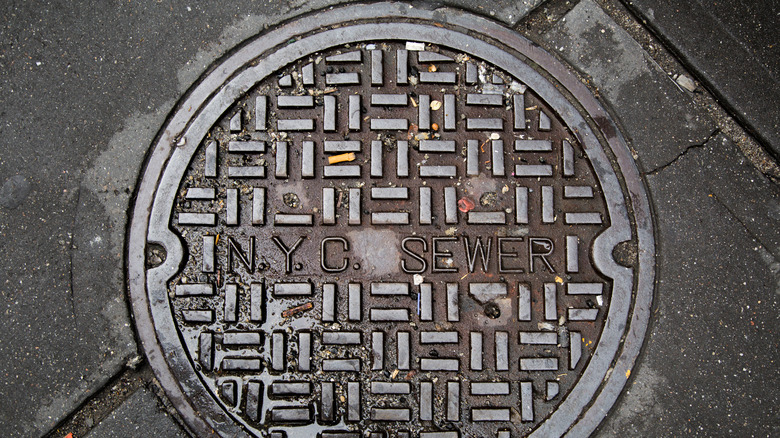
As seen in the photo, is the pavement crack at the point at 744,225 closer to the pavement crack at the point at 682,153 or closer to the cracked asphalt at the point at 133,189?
the cracked asphalt at the point at 133,189

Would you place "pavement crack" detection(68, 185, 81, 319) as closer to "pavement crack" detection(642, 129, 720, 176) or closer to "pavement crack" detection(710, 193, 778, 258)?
"pavement crack" detection(642, 129, 720, 176)

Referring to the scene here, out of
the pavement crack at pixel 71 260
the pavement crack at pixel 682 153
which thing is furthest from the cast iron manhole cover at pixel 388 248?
the pavement crack at pixel 71 260

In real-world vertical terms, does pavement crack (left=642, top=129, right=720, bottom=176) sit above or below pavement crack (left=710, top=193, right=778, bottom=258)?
above

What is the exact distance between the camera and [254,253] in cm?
223

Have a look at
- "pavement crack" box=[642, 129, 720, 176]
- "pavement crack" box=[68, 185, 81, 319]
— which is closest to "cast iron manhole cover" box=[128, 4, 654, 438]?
"pavement crack" box=[642, 129, 720, 176]

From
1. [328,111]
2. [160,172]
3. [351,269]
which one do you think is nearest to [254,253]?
[351,269]

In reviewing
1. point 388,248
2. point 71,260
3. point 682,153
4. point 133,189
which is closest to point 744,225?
point 682,153

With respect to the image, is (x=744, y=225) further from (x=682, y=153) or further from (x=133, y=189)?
(x=133, y=189)

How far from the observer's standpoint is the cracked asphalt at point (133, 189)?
2225 mm

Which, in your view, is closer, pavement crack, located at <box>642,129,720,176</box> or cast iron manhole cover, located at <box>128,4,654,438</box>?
cast iron manhole cover, located at <box>128,4,654,438</box>

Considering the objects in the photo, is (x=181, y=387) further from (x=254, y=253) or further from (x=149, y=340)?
(x=254, y=253)

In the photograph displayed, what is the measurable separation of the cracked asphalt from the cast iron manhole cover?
0.14 m

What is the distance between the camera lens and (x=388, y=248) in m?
2.23

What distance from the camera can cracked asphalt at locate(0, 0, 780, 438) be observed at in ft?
7.30
